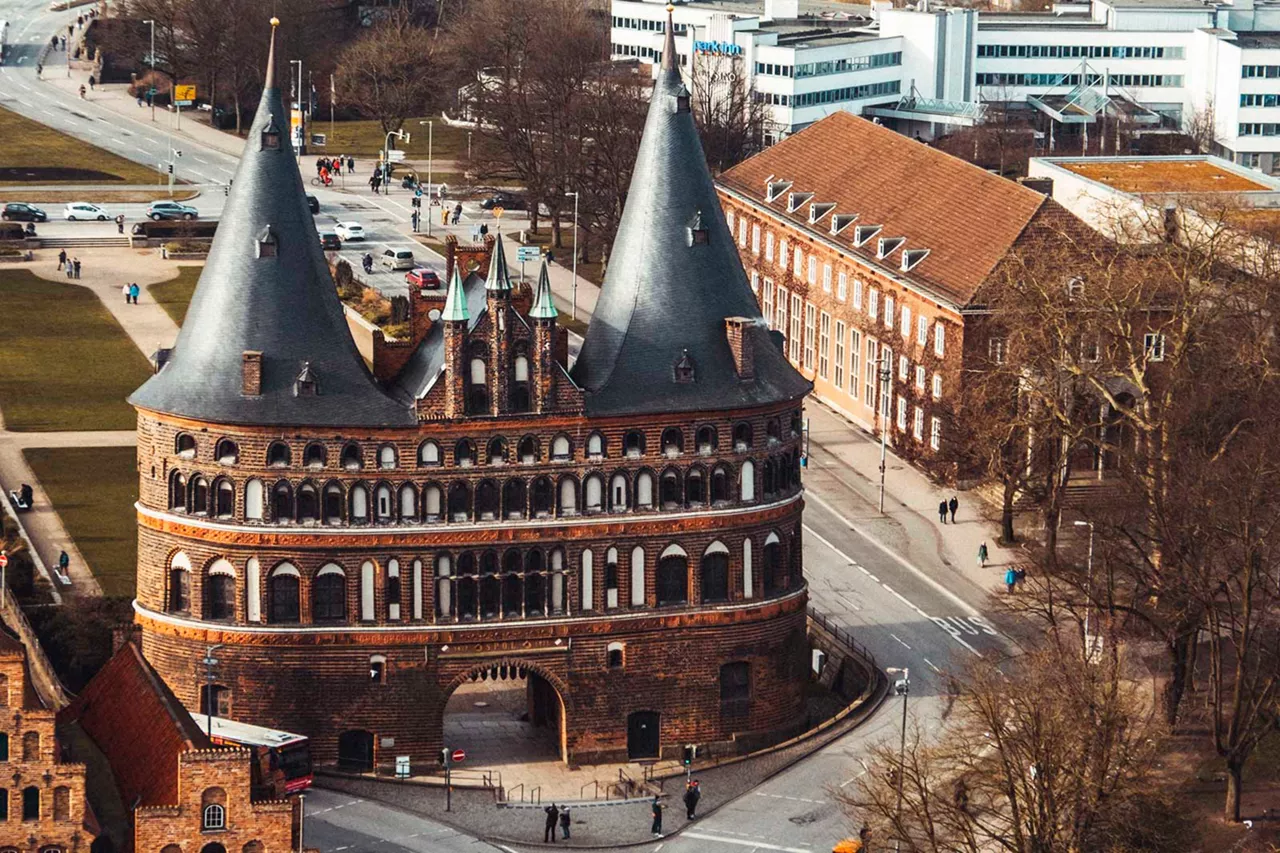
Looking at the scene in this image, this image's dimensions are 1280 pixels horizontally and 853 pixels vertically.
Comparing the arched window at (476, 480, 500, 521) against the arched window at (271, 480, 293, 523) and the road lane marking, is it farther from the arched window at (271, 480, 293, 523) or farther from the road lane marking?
the road lane marking

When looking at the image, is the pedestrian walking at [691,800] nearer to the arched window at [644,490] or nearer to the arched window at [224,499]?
the arched window at [644,490]

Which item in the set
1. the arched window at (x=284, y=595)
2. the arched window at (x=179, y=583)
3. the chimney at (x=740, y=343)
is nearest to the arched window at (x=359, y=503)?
the arched window at (x=284, y=595)

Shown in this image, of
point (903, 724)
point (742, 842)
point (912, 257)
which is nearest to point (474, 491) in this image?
point (742, 842)

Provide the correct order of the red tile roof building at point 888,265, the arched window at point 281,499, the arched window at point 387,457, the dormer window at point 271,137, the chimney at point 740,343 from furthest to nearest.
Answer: the red tile roof building at point 888,265 → the chimney at point 740,343 → the dormer window at point 271,137 → the arched window at point 387,457 → the arched window at point 281,499

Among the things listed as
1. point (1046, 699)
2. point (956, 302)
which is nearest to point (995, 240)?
point (956, 302)

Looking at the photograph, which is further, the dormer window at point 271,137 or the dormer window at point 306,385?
the dormer window at point 271,137
